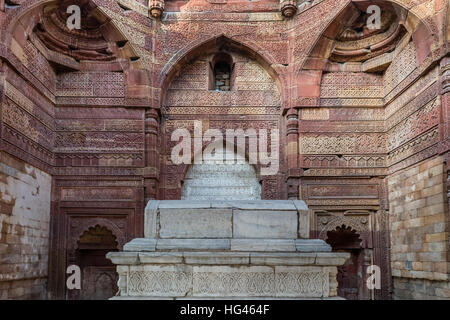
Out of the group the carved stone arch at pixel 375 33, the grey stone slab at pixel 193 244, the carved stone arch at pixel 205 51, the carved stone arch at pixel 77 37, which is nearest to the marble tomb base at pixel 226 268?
the grey stone slab at pixel 193 244

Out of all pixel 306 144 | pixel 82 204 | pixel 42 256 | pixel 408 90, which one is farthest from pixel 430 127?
pixel 42 256

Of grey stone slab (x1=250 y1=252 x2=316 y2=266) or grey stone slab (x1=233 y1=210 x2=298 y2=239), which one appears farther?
grey stone slab (x1=233 y1=210 x2=298 y2=239)

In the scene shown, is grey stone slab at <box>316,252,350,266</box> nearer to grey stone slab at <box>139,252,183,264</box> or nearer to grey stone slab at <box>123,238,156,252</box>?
grey stone slab at <box>139,252,183,264</box>

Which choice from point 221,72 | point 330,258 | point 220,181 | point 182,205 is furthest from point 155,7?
point 330,258

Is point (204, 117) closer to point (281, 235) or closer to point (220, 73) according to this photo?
point (220, 73)

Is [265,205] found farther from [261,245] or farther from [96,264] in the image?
[96,264]

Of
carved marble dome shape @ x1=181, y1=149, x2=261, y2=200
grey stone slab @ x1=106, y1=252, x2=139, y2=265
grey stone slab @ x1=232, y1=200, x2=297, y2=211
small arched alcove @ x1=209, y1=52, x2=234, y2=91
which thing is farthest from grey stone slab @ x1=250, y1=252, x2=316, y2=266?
small arched alcove @ x1=209, y1=52, x2=234, y2=91

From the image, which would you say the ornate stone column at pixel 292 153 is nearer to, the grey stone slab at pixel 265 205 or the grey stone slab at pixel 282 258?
the grey stone slab at pixel 265 205

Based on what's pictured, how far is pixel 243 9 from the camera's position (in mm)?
10203

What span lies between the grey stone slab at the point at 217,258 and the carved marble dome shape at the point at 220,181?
5.32 meters

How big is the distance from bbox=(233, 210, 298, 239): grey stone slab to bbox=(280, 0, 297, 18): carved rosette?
6.15m

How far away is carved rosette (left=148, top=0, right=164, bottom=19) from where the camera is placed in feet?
32.3

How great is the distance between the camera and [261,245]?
189 inches

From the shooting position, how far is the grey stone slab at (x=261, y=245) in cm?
477
